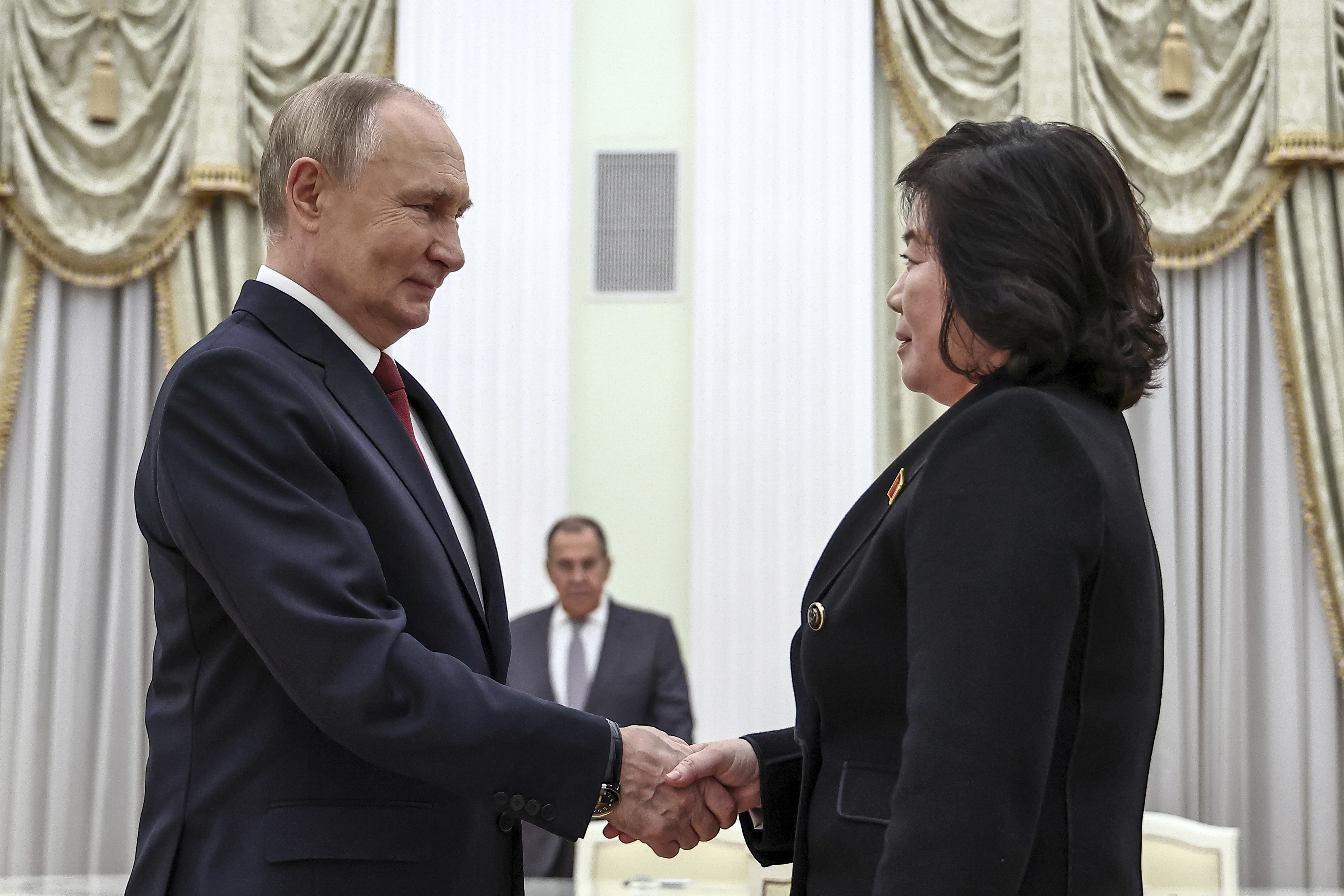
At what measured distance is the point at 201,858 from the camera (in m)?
1.77

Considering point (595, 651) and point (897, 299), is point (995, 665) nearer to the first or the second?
point (897, 299)

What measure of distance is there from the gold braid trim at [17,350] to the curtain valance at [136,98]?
0.13 meters

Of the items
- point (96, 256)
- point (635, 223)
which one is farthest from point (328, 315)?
point (96, 256)

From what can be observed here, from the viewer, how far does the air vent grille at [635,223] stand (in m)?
6.55

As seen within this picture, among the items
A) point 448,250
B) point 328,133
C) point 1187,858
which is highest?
point 328,133

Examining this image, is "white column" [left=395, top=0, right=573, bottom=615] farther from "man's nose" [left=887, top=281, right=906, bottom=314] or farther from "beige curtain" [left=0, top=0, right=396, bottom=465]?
"man's nose" [left=887, top=281, right=906, bottom=314]

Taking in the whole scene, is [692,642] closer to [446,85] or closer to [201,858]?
[446,85]

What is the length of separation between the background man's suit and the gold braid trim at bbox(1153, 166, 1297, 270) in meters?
2.78

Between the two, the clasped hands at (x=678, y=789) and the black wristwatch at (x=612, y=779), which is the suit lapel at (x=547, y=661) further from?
the black wristwatch at (x=612, y=779)

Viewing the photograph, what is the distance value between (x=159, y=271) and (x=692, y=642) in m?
3.08

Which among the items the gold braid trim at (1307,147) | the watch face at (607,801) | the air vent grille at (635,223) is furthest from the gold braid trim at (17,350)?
the gold braid trim at (1307,147)

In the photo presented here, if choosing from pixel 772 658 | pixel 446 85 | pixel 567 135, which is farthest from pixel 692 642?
pixel 446 85

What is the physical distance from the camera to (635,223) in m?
6.57

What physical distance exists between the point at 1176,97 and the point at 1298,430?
5.16ft
